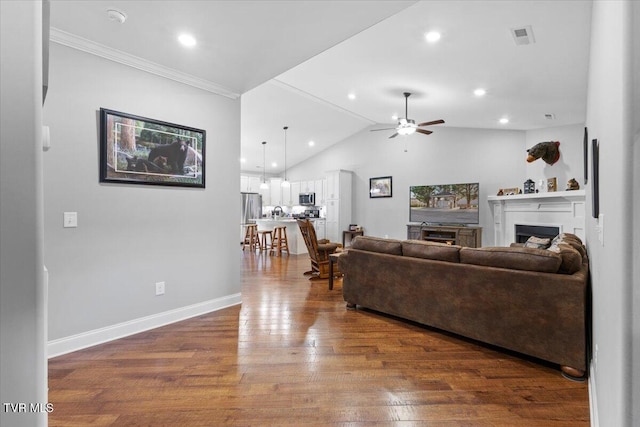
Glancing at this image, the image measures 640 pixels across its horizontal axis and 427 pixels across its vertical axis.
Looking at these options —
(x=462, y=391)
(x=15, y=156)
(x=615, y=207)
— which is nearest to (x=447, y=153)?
(x=462, y=391)

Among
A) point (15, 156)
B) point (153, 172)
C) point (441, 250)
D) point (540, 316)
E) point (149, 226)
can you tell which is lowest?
point (540, 316)

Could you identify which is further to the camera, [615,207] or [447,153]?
[447,153]

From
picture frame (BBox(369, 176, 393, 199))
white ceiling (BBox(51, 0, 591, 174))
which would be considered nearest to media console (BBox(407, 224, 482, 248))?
picture frame (BBox(369, 176, 393, 199))

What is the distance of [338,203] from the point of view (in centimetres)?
899

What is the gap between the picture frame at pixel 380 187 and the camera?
8570 mm

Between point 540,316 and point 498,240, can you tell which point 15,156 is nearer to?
point 540,316

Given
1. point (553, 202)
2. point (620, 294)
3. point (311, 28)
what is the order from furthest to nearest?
1. point (553, 202)
2. point (311, 28)
3. point (620, 294)

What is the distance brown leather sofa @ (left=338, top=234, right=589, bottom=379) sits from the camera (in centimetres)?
216

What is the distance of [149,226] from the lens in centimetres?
303

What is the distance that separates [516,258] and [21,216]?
290cm

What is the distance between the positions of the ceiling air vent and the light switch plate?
4.26m

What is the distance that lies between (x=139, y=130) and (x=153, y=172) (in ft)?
1.36

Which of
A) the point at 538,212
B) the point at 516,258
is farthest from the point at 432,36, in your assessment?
the point at 538,212

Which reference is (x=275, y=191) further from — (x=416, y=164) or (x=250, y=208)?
(x=416, y=164)
